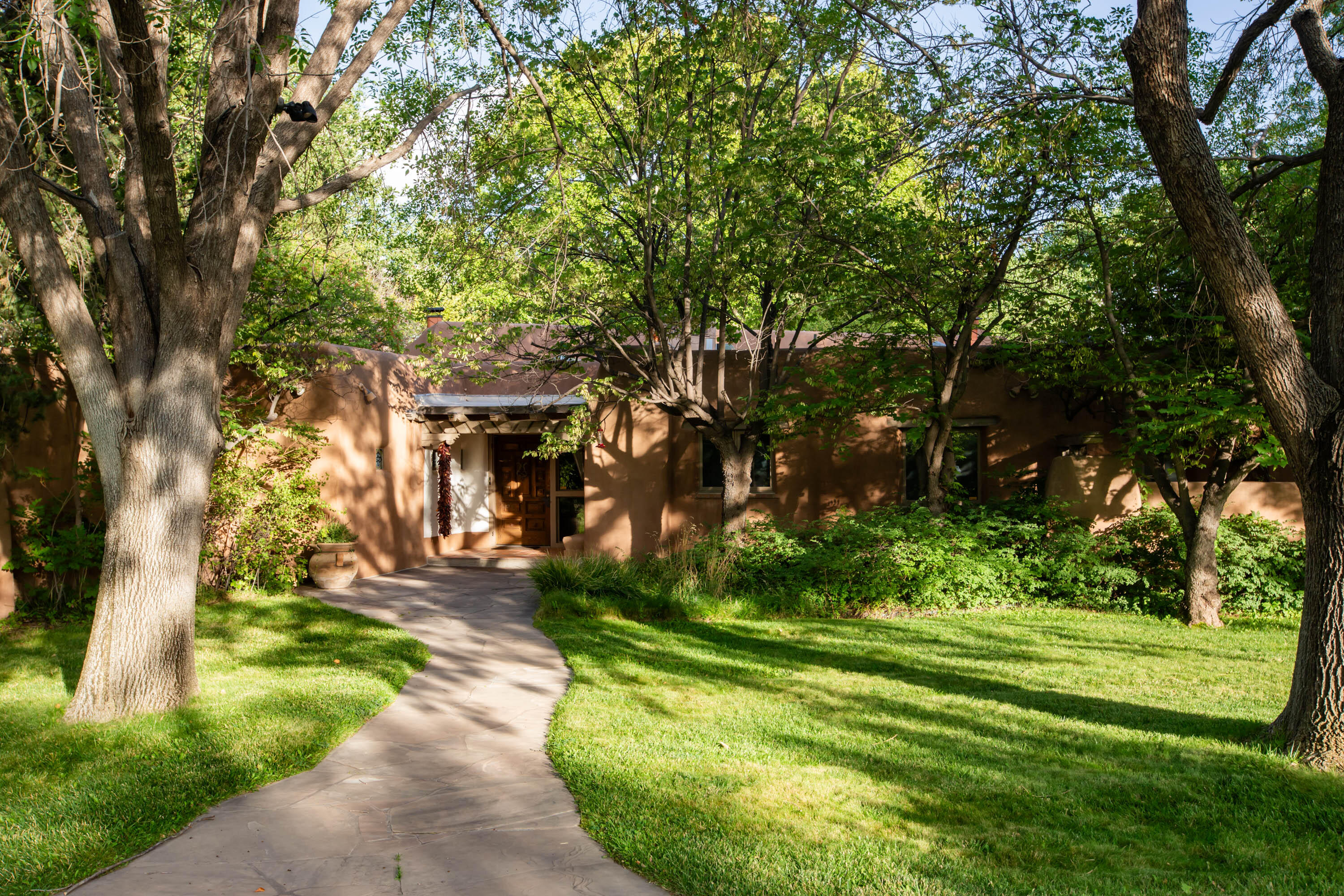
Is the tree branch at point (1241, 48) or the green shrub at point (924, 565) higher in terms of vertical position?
the tree branch at point (1241, 48)

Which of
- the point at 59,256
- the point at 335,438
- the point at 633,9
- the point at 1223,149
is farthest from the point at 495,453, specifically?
the point at 1223,149

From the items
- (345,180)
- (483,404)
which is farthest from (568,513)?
(345,180)

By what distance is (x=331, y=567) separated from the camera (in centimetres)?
1292

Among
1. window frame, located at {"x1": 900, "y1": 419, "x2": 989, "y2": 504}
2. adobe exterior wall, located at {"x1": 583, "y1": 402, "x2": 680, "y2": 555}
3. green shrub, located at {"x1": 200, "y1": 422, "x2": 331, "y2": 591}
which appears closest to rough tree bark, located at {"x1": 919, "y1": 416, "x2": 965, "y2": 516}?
window frame, located at {"x1": 900, "y1": 419, "x2": 989, "y2": 504}

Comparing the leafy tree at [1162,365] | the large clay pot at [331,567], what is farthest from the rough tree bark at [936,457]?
the large clay pot at [331,567]

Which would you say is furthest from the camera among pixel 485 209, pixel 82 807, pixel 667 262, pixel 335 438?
pixel 335 438

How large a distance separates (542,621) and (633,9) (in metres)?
6.84

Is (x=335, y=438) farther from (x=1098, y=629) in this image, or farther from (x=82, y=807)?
(x=1098, y=629)

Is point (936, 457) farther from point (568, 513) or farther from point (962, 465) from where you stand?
point (568, 513)

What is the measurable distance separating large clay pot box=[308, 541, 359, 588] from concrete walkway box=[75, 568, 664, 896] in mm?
5898

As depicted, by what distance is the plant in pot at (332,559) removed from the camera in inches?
504

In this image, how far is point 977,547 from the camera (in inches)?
482

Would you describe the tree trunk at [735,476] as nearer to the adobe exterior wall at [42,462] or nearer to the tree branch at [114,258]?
the tree branch at [114,258]

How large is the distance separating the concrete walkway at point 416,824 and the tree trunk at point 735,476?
5.62 m
